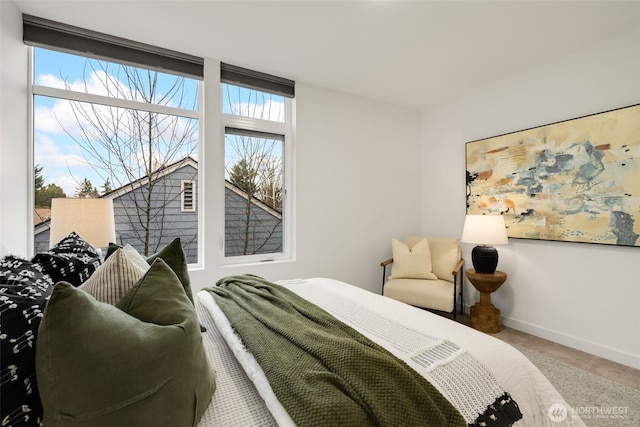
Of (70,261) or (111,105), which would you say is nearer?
(70,261)

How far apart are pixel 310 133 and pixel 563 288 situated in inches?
114

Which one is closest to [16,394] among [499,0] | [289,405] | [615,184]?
[289,405]

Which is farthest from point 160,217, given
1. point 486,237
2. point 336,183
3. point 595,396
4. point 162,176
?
point 595,396

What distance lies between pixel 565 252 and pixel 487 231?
67 centimetres

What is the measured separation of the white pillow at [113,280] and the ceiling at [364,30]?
74.4 inches

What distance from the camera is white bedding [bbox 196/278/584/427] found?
0.89 meters

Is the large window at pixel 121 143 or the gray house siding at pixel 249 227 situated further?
the gray house siding at pixel 249 227

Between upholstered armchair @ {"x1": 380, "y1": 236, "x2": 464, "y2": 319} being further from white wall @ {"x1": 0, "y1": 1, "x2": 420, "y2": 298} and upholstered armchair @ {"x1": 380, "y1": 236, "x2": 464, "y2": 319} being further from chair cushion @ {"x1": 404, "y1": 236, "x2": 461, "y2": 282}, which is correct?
white wall @ {"x1": 0, "y1": 1, "x2": 420, "y2": 298}

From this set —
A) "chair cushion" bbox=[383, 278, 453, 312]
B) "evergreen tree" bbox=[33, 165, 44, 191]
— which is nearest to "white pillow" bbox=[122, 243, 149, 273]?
"evergreen tree" bbox=[33, 165, 44, 191]

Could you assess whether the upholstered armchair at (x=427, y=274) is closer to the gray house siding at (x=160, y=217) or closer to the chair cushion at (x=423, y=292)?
the chair cushion at (x=423, y=292)

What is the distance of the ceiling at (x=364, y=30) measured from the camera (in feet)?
6.74

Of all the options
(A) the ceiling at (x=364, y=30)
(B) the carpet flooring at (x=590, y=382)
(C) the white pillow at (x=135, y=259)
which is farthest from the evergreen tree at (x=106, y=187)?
(B) the carpet flooring at (x=590, y=382)

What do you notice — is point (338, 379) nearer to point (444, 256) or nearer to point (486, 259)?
point (486, 259)

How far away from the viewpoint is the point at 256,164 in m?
3.19
